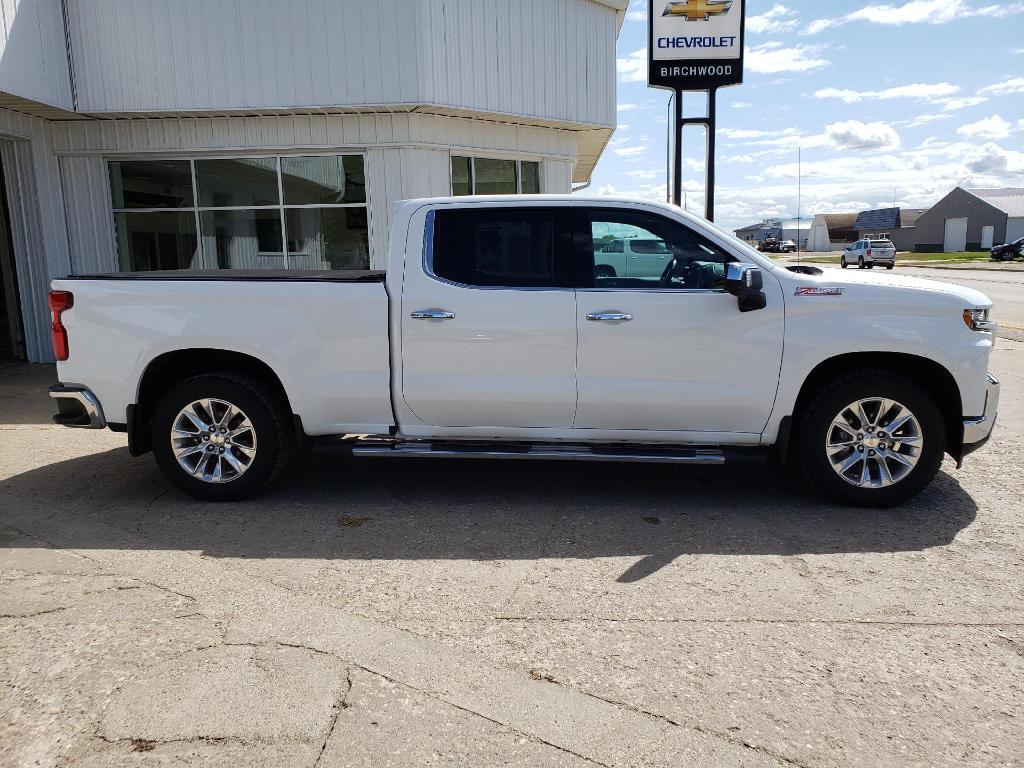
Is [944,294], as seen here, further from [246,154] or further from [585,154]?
[585,154]

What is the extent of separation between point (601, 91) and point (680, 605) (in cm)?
1028

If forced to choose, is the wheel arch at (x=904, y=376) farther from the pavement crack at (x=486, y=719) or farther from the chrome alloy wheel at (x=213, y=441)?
the chrome alloy wheel at (x=213, y=441)

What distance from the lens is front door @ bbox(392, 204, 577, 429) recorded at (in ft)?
17.0

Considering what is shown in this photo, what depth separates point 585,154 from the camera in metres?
17.5

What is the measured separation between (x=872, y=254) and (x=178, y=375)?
4961cm

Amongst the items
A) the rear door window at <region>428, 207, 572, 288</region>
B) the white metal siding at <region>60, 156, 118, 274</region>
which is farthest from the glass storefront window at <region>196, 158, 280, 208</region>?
the rear door window at <region>428, 207, 572, 288</region>

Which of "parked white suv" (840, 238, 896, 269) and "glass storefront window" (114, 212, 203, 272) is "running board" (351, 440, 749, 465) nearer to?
"glass storefront window" (114, 212, 203, 272)

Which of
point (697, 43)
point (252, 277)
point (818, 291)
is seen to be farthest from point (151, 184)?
point (818, 291)

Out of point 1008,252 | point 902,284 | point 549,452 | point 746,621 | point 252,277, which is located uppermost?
point 252,277

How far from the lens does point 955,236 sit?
76562 mm

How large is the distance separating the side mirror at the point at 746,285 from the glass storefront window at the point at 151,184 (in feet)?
30.9

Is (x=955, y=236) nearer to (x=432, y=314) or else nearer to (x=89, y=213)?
(x=89, y=213)

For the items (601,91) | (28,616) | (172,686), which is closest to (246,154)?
(601,91)

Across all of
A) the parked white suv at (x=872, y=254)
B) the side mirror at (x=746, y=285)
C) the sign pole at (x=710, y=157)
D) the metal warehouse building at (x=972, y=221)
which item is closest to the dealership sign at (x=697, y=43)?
the sign pole at (x=710, y=157)
